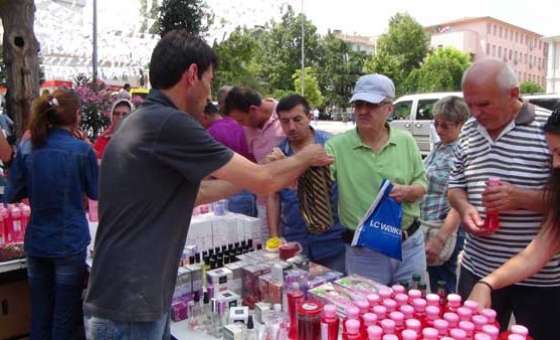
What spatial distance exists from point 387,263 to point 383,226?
0.31 meters

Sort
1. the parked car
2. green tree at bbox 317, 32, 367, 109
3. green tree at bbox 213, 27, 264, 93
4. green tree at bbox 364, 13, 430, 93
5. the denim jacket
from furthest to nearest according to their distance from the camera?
green tree at bbox 317, 32, 367, 109 → green tree at bbox 364, 13, 430, 93 → green tree at bbox 213, 27, 264, 93 → the parked car → the denim jacket

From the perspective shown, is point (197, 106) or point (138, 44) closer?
point (197, 106)

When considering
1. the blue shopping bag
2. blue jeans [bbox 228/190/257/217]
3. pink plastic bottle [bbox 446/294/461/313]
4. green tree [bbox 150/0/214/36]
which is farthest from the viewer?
green tree [bbox 150/0/214/36]

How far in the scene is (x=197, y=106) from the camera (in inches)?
68.6

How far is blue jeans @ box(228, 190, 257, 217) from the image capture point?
12.3 feet

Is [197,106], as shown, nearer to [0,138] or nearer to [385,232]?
[385,232]

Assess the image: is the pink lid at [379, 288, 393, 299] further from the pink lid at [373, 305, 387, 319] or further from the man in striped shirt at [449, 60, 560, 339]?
the man in striped shirt at [449, 60, 560, 339]

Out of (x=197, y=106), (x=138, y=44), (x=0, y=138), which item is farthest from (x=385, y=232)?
(x=138, y=44)

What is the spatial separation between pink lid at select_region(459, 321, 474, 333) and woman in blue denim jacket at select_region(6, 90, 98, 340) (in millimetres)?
2408

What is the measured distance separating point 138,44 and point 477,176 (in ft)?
66.5

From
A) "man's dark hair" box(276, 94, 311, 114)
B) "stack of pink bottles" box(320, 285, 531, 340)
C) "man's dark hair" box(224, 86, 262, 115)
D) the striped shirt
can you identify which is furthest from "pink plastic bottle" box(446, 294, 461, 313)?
"man's dark hair" box(224, 86, 262, 115)

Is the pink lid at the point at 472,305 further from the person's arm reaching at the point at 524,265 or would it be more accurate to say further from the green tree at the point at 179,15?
the green tree at the point at 179,15

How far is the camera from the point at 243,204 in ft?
12.3

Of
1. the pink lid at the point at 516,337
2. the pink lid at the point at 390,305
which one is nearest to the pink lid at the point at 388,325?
the pink lid at the point at 390,305
